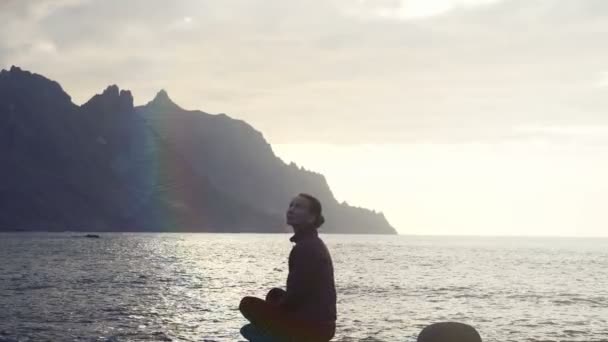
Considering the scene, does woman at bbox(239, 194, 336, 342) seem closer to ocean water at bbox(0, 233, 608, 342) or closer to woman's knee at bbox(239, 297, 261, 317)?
woman's knee at bbox(239, 297, 261, 317)

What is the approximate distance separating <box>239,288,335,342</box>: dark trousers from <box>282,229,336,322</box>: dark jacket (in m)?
0.09

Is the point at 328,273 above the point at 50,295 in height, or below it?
above

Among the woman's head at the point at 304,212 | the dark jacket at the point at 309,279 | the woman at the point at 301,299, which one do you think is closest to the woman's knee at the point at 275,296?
the woman at the point at 301,299

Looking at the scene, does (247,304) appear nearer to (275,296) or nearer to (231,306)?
(275,296)

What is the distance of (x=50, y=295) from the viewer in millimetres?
49219

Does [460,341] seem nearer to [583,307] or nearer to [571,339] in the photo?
[571,339]

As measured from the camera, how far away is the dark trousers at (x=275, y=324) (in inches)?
327

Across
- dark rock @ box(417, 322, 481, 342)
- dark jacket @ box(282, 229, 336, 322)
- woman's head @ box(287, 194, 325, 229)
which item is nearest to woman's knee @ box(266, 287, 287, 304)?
dark jacket @ box(282, 229, 336, 322)

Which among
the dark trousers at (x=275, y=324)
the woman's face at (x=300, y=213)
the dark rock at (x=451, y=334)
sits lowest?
the dark rock at (x=451, y=334)

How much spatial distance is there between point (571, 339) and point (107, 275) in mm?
51682

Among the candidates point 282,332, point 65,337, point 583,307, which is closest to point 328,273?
point 282,332

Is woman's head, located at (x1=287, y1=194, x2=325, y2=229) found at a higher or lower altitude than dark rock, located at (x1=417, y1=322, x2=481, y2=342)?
higher

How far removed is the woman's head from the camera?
27.7 feet

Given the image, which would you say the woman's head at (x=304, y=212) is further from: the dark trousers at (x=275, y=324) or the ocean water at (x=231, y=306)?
the ocean water at (x=231, y=306)
